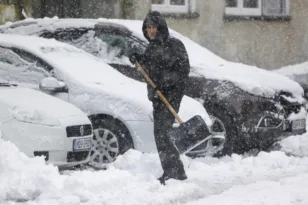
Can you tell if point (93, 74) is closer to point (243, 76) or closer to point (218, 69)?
point (218, 69)

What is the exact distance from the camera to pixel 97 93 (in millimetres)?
9789

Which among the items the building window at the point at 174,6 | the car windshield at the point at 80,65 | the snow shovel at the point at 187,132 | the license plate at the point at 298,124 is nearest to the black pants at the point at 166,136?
the snow shovel at the point at 187,132

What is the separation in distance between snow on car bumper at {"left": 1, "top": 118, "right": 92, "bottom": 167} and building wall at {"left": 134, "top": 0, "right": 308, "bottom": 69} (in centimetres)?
990

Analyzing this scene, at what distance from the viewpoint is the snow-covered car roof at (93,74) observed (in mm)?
9812

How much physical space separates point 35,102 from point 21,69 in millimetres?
1308

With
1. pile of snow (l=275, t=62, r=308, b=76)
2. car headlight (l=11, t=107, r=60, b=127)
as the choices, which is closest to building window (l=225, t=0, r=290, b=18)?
pile of snow (l=275, t=62, r=308, b=76)

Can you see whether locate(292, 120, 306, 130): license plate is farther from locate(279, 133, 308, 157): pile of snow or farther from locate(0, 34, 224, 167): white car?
locate(0, 34, 224, 167): white car

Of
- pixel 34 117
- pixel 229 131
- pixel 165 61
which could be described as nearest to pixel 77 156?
pixel 34 117

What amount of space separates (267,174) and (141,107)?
5.64 ft

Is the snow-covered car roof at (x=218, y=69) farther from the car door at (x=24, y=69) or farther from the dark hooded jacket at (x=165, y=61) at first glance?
the dark hooded jacket at (x=165, y=61)

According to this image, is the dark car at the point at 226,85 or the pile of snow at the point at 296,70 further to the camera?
the pile of snow at the point at 296,70

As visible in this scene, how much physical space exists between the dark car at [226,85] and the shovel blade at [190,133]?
2.46 metres

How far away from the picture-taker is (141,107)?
9680 millimetres

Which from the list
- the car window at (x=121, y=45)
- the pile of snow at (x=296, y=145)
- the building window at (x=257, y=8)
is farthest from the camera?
the building window at (x=257, y=8)
